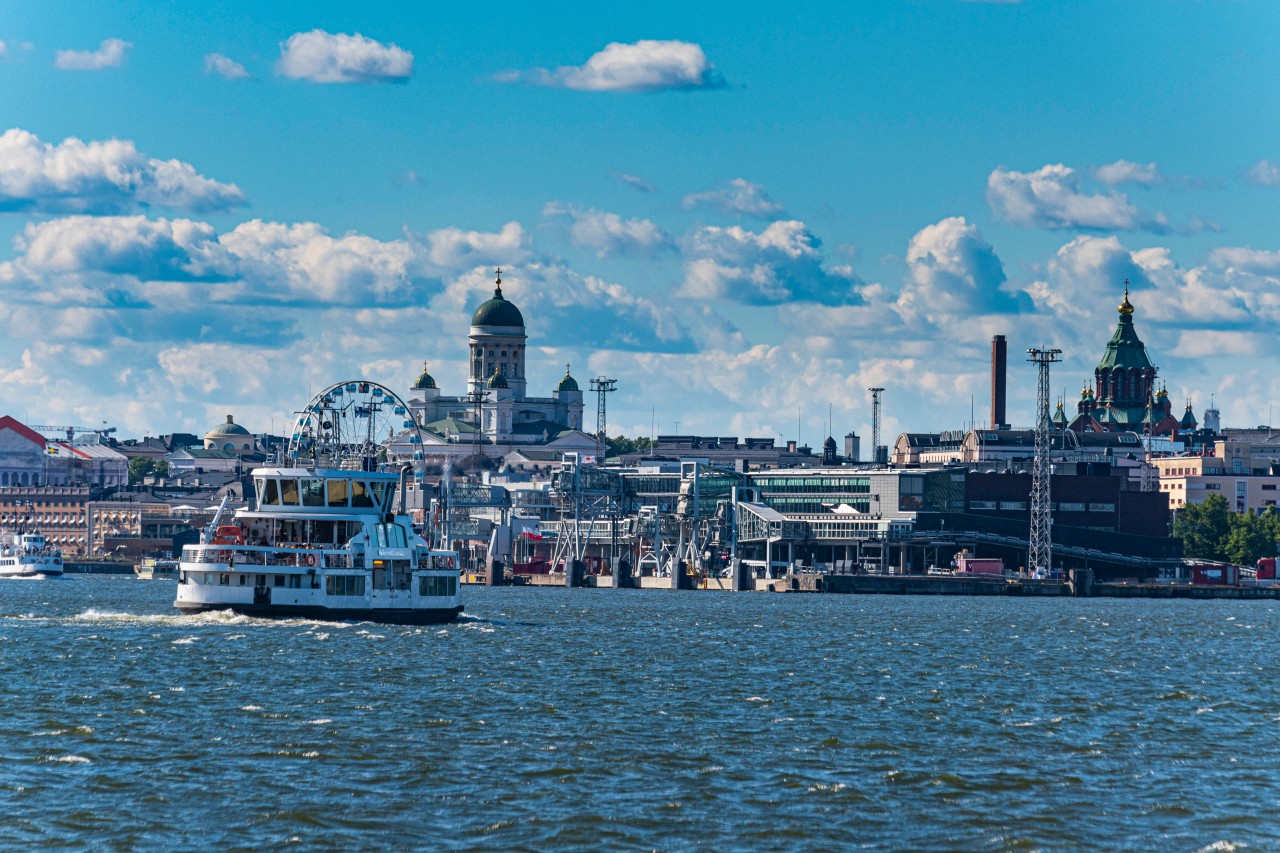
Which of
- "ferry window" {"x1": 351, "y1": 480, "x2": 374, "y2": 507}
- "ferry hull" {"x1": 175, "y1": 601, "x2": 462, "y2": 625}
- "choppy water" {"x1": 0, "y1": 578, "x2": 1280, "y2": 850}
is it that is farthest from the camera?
"ferry window" {"x1": 351, "y1": 480, "x2": 374, "y2": 507}

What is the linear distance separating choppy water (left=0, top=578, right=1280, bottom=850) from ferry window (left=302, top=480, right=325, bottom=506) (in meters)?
8.72

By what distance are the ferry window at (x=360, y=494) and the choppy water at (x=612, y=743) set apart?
31.6ft

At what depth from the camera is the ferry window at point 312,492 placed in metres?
116

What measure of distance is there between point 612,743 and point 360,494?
2256 inches

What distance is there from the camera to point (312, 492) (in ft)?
381

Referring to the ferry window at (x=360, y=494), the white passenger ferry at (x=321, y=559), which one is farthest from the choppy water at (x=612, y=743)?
the ferry window at (x=360, y=494)

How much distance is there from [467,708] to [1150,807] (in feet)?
78.6

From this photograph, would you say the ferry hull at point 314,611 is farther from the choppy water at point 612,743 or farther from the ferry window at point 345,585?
the choppy water at point 612,743

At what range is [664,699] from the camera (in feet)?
244

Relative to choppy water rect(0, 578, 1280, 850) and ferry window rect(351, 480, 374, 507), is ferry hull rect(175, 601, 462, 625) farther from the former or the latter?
ferry window rect(351, 480, 374, 507)

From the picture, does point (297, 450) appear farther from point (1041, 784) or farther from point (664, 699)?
point (1041, 784)

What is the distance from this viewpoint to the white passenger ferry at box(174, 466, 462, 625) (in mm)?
111125

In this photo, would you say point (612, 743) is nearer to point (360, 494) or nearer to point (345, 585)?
point (345, 585)

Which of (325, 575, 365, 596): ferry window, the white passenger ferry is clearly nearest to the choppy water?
the white passenger ferry
